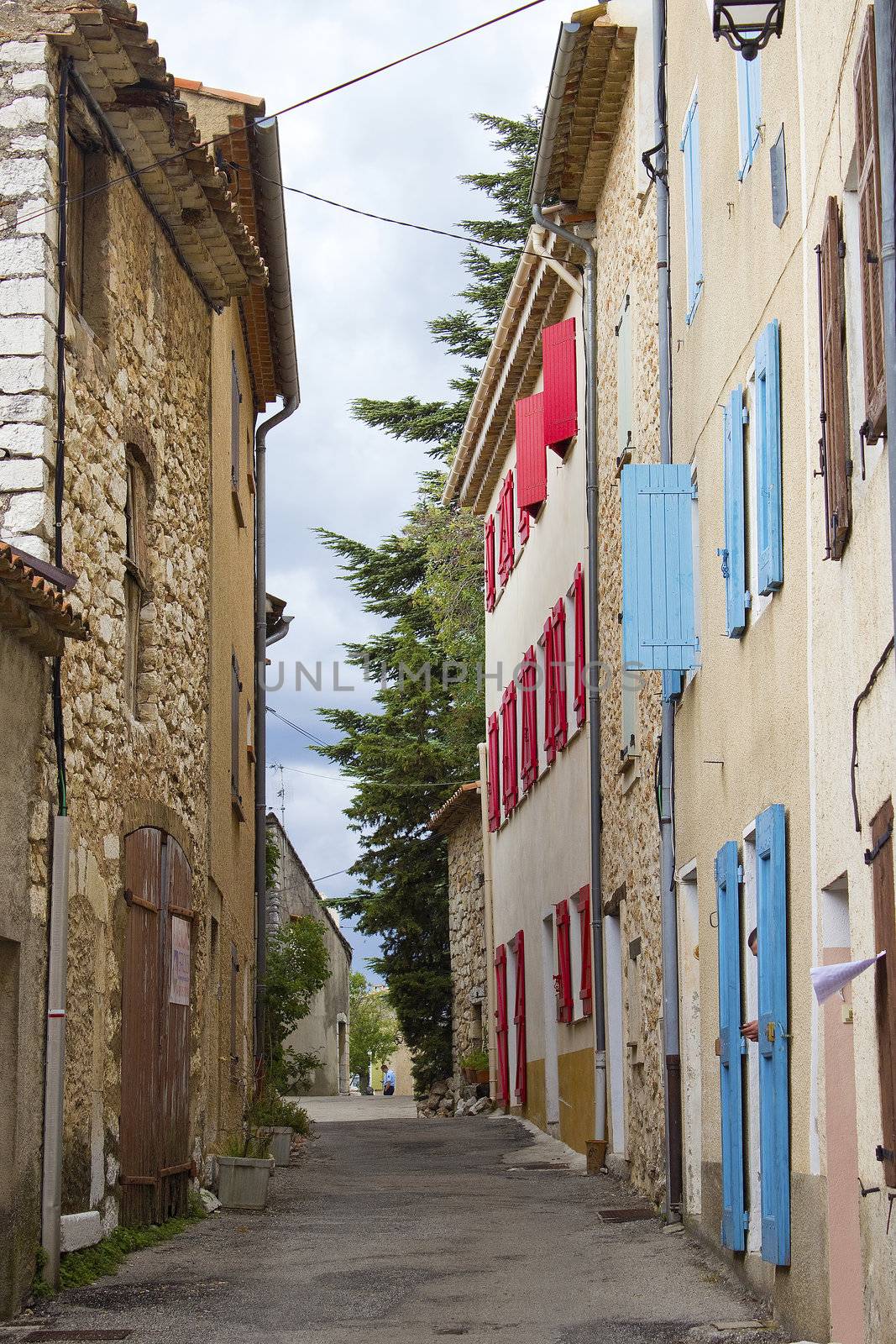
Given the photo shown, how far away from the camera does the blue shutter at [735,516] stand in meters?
8.53

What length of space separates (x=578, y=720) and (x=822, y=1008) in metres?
9.04

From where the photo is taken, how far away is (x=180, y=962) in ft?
38.3

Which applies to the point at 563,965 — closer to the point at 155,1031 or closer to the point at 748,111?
the point at 155,1031

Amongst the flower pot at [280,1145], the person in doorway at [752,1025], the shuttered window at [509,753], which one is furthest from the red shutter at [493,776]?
the person in doorway at [752,1025]

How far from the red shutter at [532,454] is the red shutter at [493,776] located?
4.51 meters

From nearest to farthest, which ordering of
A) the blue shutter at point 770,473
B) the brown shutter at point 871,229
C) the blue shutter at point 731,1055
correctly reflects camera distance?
the brown shutter at point 871,229
the blue shutter at point 770,473
the blue shutter at point 731,1055

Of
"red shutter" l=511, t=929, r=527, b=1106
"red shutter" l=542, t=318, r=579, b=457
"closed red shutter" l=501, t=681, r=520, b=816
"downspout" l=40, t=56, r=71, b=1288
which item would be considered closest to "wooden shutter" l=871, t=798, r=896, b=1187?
"downspout" l=40, t=56, r=71, b=1288

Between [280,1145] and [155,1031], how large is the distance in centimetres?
472

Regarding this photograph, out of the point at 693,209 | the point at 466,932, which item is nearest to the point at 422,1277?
the point at 693,209

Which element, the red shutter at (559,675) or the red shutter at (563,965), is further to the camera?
the red shutter at (559,675)

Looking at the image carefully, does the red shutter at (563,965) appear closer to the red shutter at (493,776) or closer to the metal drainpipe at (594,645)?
the metal drainpipe at (594,645)

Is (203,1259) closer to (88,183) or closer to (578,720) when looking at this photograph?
(88,183)

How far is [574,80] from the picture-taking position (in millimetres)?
13828

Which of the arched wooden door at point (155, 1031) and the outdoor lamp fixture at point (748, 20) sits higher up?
the outdoor lamp fixture at point (748, 20)
